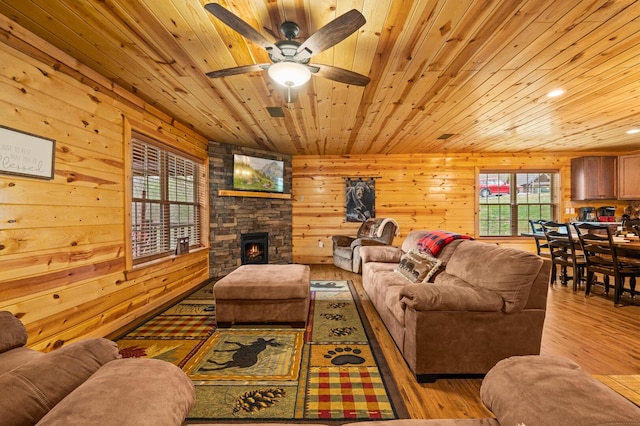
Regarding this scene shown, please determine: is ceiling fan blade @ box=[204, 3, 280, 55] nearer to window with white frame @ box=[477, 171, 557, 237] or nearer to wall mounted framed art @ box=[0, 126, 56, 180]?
wall mounted framed art @ box=[0, 126, 56, 180]

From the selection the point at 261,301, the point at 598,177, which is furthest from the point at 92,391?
the point at 598,177

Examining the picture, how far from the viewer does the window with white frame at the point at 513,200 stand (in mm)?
6441

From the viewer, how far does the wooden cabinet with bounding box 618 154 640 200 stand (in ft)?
18.5

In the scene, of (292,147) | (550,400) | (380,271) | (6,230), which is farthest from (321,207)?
(550,400)

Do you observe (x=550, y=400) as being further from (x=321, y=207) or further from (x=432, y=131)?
(x=321, y=207)

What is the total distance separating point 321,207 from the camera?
6551 mm

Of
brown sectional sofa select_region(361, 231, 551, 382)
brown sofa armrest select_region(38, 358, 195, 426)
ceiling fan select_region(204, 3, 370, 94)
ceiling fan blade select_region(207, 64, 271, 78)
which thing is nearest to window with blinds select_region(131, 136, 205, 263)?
ceiling fan blade select_region(207, 64, 271, 78)

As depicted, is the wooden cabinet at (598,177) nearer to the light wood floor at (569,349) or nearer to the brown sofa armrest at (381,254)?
the light wood floor at (569,349)

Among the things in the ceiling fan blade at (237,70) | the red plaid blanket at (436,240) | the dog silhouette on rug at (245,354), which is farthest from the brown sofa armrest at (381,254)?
the ceiling fan blade at (237,70)

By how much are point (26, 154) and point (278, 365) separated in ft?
7.96

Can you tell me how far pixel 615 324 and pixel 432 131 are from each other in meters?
3.27

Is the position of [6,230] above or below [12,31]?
below

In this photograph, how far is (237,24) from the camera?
5.60ft

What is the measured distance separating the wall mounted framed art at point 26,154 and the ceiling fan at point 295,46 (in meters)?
1.40
